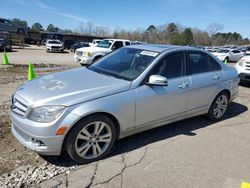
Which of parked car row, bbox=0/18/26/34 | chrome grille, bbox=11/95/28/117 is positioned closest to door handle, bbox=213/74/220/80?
chrome grille, bbox=11/95/28/117

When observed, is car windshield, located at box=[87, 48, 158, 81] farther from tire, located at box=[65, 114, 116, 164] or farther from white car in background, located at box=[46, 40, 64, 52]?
white car in background, located at box=[46, 40, 64, 52]

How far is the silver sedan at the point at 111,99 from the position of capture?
333 centimetres

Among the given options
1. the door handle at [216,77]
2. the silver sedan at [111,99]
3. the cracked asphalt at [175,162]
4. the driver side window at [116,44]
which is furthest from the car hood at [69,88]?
the driver side window at [116,44]

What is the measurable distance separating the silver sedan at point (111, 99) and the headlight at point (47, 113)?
1 centimetres

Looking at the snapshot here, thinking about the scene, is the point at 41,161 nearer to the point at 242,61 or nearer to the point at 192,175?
the point at 192,175

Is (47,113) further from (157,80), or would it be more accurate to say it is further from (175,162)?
(175,162)

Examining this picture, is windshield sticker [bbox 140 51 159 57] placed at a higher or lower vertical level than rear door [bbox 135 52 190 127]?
higher

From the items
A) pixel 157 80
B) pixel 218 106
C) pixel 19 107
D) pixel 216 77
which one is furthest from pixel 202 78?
pixel 19 107

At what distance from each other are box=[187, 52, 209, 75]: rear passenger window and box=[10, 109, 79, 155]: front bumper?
102 inches

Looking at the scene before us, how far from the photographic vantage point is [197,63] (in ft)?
16.8

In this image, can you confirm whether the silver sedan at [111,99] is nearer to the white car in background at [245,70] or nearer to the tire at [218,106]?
the tire at [218,106]

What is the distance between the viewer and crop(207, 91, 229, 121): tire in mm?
5531

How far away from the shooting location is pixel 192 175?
3506 mm

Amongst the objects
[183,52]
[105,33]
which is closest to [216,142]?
[183,52]
